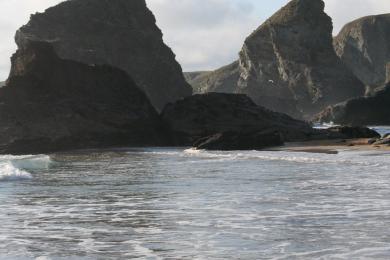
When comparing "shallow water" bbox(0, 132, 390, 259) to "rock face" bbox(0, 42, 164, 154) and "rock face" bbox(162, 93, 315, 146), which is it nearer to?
"rock face" bbox(0, 42, 164, 154)

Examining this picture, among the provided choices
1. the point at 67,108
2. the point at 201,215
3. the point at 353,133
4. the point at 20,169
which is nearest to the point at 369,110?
the point at 353,133

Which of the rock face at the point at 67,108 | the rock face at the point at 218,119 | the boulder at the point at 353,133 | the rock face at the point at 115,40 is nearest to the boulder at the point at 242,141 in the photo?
the boulder at the point at 353,133

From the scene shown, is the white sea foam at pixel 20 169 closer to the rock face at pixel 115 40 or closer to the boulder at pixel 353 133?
the boulder at pixel 353 133

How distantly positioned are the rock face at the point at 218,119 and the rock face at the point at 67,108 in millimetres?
2405

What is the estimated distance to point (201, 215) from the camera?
14.8 meters

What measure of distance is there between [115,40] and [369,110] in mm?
60088

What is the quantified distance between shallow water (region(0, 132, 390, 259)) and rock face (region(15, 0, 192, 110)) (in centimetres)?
11768

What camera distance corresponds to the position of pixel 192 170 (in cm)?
2888

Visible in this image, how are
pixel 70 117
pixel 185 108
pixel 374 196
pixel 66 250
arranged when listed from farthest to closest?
1. pixel 185 108
2. pixel 70 117
3. pixel 374 196
4. pixel 66 250

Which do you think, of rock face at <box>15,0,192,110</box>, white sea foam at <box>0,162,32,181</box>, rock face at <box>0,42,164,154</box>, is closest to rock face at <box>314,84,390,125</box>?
rock face at <box>15,0,192,110</box>

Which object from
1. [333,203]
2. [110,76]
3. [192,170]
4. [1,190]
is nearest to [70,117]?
[110,76]

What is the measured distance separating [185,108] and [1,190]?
42.4 meters

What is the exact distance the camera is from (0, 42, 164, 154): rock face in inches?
2275

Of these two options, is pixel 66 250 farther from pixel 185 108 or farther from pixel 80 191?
pixel 185 108
